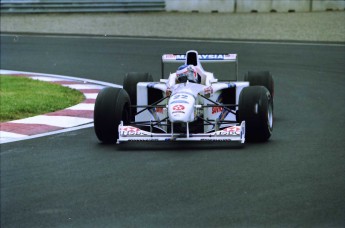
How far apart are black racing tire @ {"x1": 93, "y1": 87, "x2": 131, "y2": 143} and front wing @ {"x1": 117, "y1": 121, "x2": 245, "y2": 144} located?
133mm

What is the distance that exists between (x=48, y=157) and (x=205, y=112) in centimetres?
158

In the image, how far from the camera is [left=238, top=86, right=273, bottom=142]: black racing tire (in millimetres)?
8797

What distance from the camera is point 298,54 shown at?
16.9 metres

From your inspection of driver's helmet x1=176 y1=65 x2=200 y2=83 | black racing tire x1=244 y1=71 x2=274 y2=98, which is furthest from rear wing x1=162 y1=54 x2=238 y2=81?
driver's helmet x1=176 y1=65 x2=200 y2=83

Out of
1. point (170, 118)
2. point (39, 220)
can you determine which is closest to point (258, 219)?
point (39, 220)

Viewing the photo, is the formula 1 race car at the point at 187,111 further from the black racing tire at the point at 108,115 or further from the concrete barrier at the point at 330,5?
the concrete barrier at the point at 330,5

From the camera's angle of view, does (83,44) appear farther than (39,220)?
Yes

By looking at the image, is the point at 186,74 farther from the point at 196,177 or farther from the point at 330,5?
the point at 330,5

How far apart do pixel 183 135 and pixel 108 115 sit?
0.67 m

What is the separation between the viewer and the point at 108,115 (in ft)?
29.4

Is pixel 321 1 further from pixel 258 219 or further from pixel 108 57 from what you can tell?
pixel 108 57

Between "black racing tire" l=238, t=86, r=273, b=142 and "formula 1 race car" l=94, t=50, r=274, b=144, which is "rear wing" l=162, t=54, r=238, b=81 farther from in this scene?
"black racing tire" l=238, t=86, r=273, b=142

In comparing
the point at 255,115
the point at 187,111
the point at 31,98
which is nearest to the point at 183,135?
the point at 187,111

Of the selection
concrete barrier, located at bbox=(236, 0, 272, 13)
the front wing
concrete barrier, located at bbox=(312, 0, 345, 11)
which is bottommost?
the front wing
